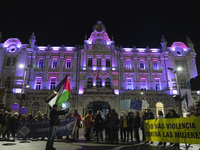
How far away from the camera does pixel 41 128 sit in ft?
37.4

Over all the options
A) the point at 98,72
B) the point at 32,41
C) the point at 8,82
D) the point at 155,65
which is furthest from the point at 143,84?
the point at 8,82

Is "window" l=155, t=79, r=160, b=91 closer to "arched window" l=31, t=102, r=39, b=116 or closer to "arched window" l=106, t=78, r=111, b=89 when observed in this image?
"arched window" l=106, t=78, r=111, b=89

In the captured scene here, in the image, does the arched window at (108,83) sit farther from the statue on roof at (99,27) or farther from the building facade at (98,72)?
the statue on roof at (99,27)

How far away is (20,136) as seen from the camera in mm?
11180

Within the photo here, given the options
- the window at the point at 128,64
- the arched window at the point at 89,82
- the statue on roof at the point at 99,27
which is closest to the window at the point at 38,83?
the arched window at the point at 89,82

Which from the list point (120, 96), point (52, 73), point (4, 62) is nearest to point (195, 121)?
point (120, 96)

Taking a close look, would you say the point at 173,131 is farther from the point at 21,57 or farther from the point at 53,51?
the point at 21,57

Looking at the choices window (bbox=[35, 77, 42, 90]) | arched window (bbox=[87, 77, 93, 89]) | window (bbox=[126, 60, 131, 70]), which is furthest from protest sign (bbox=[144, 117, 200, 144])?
window (bbox=[35, 77, 42, 90])

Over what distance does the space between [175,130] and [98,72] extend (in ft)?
74.9

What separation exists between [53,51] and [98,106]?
1458cm

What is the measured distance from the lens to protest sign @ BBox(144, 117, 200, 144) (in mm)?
7253

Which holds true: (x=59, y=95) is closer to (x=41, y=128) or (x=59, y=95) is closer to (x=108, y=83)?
(x=41, y=128)

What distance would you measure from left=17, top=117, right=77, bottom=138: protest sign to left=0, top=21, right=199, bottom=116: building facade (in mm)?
17270

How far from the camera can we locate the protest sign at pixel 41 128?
36.3ft
